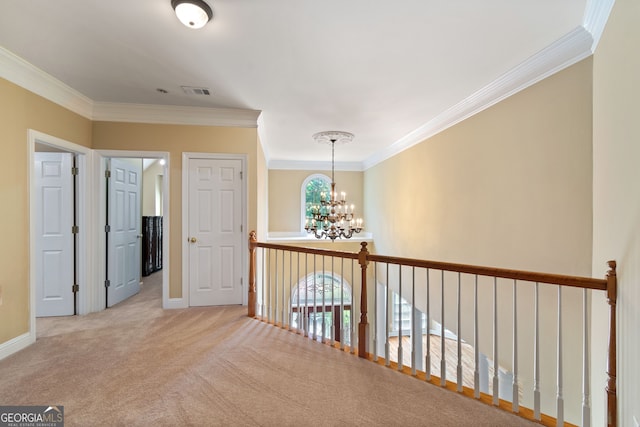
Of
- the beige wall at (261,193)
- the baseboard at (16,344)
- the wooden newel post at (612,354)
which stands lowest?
the baseboard at (16,344)

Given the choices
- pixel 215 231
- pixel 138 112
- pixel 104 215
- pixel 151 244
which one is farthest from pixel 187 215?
pixel 151 244

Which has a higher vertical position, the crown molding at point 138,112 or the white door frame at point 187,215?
the crown molding at point 138,112

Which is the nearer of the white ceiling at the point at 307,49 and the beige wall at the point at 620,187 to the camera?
the beige wall at the point at 620,187

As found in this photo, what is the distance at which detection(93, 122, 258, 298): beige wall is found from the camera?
3654mm

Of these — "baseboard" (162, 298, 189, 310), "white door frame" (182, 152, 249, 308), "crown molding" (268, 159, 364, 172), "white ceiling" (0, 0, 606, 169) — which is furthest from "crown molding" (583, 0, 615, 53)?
"crown molding" (268, 159, 364, 172)

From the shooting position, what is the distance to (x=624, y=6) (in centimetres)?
157

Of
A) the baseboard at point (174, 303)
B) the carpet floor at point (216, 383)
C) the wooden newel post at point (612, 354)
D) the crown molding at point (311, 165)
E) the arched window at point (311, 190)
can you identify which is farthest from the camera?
the arched window at point (311, 190)

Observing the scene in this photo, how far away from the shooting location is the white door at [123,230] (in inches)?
151

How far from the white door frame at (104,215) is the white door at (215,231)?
0.92 ft

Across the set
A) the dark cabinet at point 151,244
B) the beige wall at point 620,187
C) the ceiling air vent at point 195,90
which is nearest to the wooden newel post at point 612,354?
the beige wall at point 620,187

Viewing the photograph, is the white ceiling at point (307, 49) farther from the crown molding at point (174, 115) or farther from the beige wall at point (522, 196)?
the beige wall at point (522, 196)

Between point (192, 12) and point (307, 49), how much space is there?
91 centimetres

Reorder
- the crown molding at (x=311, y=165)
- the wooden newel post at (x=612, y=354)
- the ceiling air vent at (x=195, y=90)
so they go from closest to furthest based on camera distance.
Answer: the wooden newel post at (x=612, y=354) → the ceiling air vent at (x=195, y=90) → the crown molding at (x=311, y=165)

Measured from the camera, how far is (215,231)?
152 inches
